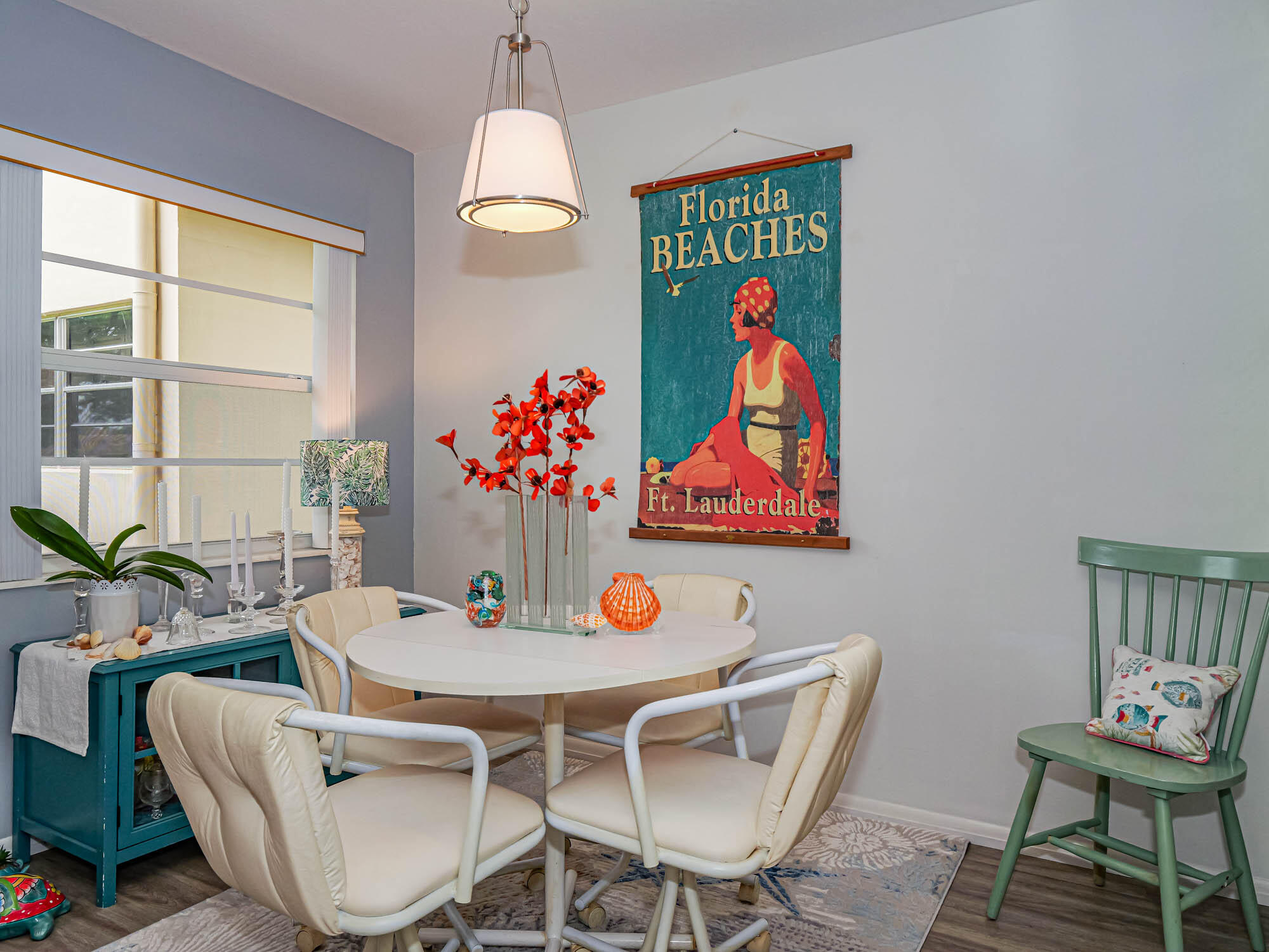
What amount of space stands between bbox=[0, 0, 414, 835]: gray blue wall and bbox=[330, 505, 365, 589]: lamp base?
0.39 m

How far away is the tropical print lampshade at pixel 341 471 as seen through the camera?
3176 mm

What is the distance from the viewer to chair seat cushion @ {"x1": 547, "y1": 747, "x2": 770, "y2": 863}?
5.34 ft

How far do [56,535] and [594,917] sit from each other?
1.95m

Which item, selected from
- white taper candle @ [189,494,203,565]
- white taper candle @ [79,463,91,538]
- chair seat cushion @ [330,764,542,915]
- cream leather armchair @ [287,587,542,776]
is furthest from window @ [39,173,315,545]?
chair seat cushion @ [330,764,542,915]

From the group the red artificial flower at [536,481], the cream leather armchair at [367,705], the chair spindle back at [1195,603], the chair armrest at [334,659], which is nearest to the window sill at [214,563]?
the cream leather armchair at [367,705]

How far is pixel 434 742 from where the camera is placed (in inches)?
83.7

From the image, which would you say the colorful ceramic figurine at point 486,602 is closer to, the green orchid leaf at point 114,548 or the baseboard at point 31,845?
the green orchid leaf at point 114,548

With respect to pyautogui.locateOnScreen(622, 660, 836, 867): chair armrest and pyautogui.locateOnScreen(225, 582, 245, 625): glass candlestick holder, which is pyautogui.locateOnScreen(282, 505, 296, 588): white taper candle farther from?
pyautogui.locateOnScreen(622, 660, 836, 867): chair armrest

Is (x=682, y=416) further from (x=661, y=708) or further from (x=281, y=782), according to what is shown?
(x=281, y=782)

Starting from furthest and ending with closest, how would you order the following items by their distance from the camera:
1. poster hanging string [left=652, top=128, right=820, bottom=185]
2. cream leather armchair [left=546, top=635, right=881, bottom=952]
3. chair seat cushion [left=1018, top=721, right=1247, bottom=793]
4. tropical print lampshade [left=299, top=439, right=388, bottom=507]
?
tropical print lampshade [left=299, top=439, right=388, bottom=507]
poster hanging string [left=652, top=128, right=820, bottom=185]
chair seat cushion [left=1018, top=721, right=1247, bottom=793]
cream leather armchair [left=546, top=635, right=881, bottom=952]

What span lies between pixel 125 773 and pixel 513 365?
2.14 meters

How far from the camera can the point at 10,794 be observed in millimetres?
2625

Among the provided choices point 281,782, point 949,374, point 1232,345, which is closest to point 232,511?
point 281,782

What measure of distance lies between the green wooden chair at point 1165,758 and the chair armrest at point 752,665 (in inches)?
27.1
